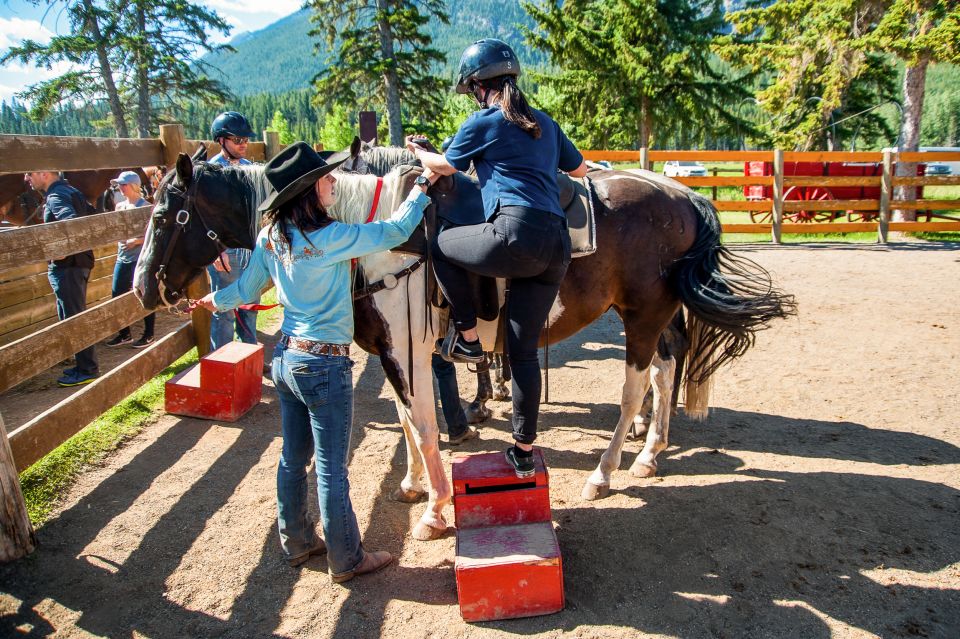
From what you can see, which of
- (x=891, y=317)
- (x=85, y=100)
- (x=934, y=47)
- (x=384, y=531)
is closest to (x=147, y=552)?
(x=384, y=531)

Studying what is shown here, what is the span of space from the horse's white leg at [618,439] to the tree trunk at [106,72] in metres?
25.6

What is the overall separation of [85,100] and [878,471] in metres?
28.4

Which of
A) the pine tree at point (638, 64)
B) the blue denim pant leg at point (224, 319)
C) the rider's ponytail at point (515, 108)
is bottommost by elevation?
the blue denim pant leg at point (224, 319)

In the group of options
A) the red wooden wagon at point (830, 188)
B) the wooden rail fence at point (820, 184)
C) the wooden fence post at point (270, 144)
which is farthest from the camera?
the red wooden wagon at point (830, 188)

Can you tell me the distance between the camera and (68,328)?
14.7 feet

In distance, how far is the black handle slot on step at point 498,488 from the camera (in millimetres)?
3250

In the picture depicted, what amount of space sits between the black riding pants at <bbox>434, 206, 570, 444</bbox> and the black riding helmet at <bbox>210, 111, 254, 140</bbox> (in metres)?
3.48

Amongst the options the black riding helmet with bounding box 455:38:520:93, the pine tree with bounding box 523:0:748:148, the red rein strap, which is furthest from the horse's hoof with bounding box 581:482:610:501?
the pine tree with bounding box 523:0:748:148

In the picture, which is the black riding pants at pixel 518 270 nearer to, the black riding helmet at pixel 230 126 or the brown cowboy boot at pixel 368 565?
the brown cowboy boot at pixel 368 565

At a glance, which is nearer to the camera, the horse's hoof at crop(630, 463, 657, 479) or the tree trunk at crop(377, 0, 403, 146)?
the horse's hoof at crop(630, 463, 657, 479)

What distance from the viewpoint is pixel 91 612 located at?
3035 mm

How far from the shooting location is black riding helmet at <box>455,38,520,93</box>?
2.86 meters

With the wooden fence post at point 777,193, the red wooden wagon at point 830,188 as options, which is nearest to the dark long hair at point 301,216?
the wooden fence post at point 777,193

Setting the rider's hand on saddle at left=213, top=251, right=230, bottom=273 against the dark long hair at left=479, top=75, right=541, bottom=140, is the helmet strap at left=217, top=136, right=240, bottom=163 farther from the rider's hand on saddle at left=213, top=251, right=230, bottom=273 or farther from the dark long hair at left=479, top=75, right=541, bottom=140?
the dark long hair at left=479, top=75, right=541, bottom=140
